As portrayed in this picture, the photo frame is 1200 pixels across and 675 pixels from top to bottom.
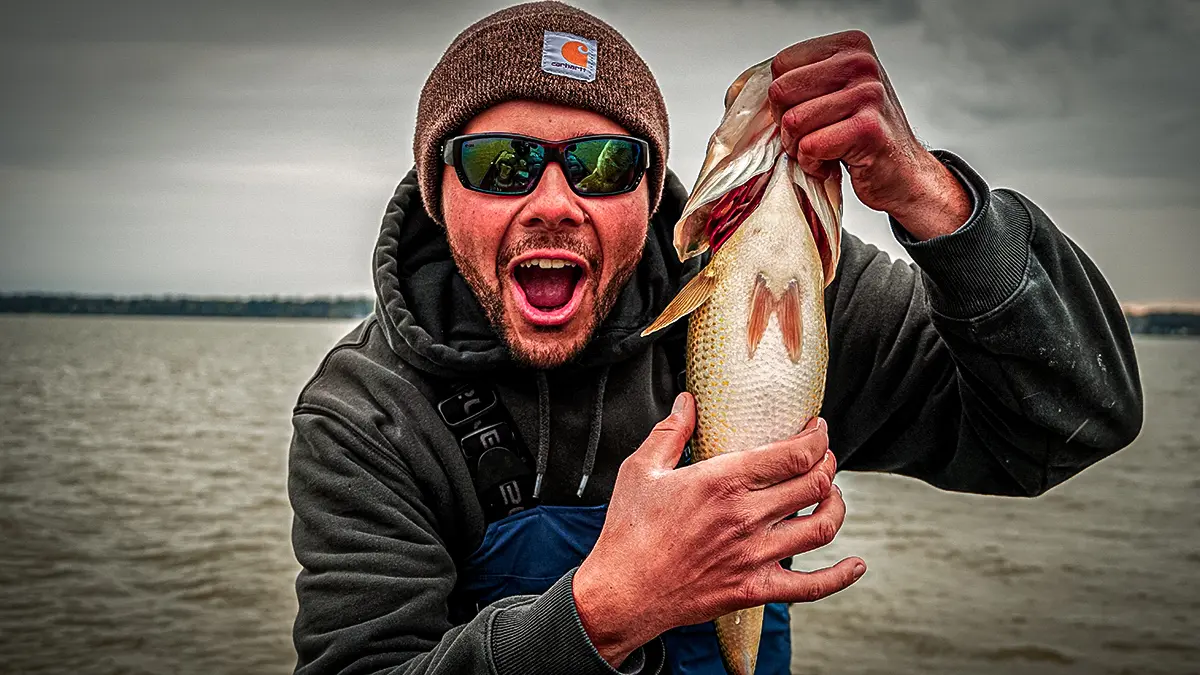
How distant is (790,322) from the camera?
2699 millimetres

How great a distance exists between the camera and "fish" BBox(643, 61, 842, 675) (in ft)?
8.87

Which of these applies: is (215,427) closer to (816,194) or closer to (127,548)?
(127,548)

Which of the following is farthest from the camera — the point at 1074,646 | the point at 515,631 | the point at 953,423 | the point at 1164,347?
the point at 1164,347

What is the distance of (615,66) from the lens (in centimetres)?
374

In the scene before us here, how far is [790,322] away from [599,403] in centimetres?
115

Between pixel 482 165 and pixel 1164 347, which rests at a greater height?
pixel 482 165

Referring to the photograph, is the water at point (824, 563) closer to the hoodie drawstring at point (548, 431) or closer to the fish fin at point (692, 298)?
the hoodie drawstring at point (548, 431)

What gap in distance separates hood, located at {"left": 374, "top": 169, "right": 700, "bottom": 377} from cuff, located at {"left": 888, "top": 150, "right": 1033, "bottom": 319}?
3.58 ft

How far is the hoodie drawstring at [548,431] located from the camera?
360cm

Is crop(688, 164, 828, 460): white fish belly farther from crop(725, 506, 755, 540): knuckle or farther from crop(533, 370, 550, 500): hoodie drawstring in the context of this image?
crop(533, 370, 550, 500): hoodie drawstring

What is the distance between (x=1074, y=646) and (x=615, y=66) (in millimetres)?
9317

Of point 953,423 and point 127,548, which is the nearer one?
point 953,423

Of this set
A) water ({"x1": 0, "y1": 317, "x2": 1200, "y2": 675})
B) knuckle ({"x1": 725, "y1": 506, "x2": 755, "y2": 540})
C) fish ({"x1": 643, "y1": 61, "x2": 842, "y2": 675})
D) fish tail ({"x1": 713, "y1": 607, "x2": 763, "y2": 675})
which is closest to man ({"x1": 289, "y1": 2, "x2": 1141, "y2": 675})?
knuckle ({"x1": 725, "y1": 506, "x2": 755, "y2": 540})

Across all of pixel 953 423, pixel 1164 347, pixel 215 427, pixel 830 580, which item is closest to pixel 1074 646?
pixel 953 423
